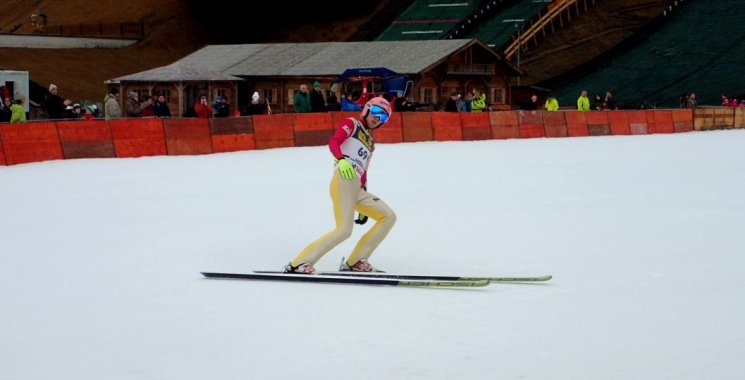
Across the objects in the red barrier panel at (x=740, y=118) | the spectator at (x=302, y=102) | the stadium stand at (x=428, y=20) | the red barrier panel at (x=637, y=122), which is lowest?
the red barrier panel at (x=740, y=118)

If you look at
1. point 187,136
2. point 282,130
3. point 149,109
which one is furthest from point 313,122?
point 187,136

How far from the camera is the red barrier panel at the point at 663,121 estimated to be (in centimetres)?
3978

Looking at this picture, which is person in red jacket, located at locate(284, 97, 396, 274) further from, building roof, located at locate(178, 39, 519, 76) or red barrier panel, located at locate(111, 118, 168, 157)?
building roof, located at locate(178, 39, 519, 76)

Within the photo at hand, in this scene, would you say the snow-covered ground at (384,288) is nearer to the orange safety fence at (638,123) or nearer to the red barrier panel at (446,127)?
the red barrier panel at (446,127)

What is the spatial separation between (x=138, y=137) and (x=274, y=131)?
4.36m

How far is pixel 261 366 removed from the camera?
7.68 m

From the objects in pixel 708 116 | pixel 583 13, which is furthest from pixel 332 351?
pixel 583 13

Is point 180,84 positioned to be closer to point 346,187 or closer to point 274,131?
point 274,131

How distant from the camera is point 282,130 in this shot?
101 feet

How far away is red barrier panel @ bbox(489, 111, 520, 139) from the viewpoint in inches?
1410

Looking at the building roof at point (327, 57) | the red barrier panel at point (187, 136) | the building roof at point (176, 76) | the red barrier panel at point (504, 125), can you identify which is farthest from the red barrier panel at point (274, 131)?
the building roof at point (327, 57)

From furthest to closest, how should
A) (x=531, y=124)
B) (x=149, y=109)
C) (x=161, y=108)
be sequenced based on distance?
(x=531, y=124)
(x=149, y=109)
(x=161, y=108)

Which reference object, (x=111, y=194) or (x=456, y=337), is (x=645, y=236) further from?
(x=111, y=194)

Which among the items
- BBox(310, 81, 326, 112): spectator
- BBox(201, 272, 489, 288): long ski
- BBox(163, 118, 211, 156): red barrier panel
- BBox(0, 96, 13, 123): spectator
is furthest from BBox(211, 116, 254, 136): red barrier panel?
BBox(201, 272, 489, 288): long ski
